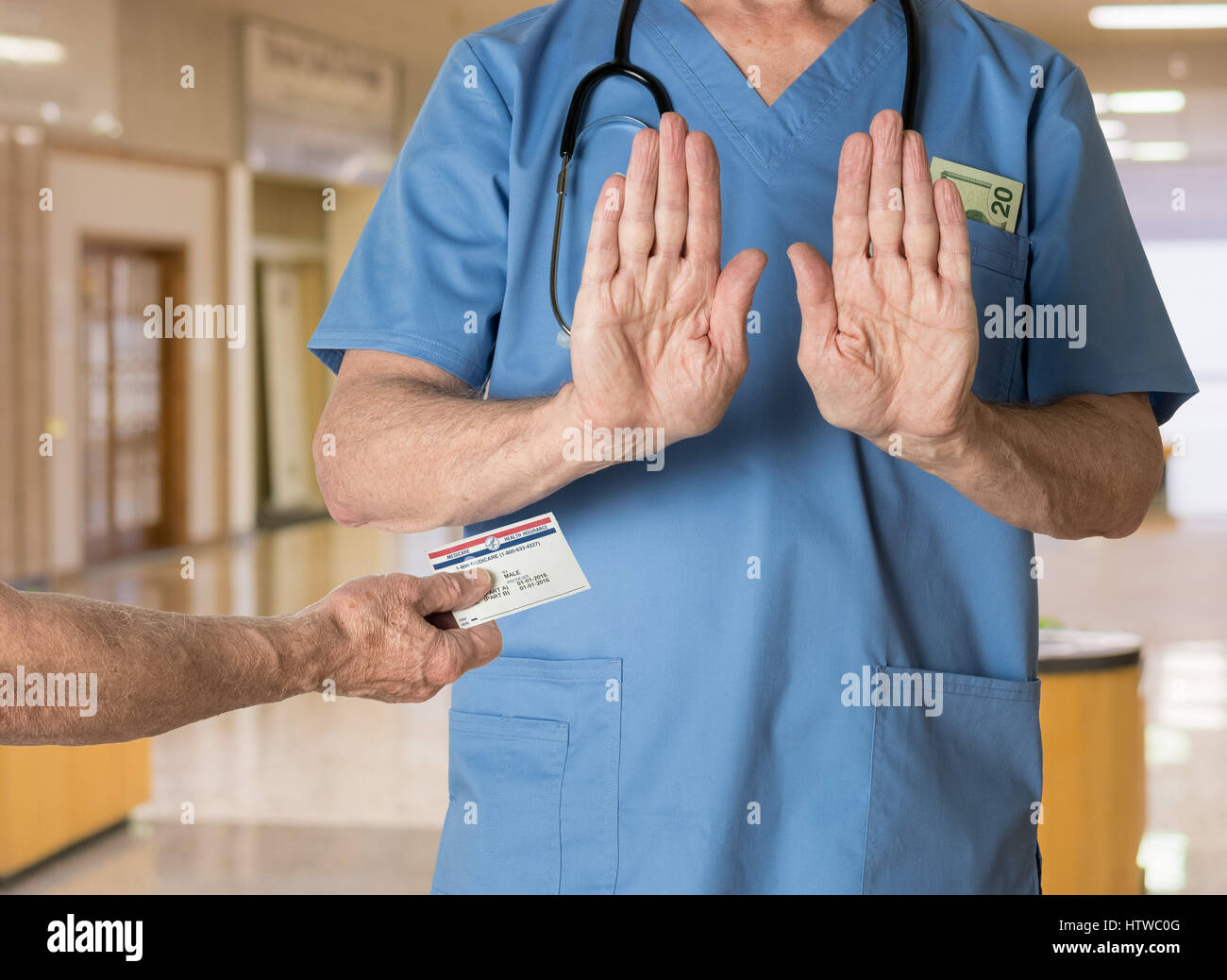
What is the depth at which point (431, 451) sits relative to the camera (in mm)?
1043

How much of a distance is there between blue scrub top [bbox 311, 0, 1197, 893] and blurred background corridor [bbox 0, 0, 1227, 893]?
164 cm

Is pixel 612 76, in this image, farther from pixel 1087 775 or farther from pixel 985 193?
pixel 1087 775

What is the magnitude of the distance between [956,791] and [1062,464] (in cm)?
32

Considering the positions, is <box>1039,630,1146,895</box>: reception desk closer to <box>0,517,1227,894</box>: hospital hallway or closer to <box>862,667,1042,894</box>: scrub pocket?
<box>0,517,1227,894</box>: hospital hallway

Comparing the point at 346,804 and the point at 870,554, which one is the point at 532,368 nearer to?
the point at 870,554

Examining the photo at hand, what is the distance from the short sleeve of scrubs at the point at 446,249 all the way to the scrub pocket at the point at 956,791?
0.52 metres

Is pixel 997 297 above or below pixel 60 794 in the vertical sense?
above

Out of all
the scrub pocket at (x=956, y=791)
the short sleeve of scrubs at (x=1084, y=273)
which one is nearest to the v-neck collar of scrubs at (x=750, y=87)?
the short sleeve of scrubs at (x=1084, y=273)

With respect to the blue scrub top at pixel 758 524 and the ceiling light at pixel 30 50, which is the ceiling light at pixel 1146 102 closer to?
the ceiling light at pixel 30 50

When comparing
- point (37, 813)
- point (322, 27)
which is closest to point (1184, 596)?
point (37, 813)

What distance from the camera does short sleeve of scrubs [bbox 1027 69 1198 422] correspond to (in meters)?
1.19

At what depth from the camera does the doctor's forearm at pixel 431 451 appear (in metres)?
0.98

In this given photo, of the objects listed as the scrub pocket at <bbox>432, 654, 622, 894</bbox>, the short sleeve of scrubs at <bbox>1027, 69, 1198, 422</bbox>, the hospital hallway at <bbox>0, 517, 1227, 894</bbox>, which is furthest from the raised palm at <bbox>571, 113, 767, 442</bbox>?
the hospital hallway at <bbox>0, 517, 1227, 894</bbox>

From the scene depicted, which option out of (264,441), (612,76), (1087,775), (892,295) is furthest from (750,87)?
(264,441)
